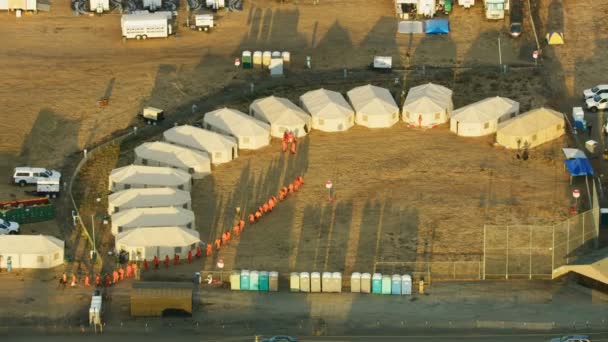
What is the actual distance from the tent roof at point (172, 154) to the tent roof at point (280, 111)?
691 centimetres

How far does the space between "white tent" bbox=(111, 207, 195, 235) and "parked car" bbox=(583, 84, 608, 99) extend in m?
32.0

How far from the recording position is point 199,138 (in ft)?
436

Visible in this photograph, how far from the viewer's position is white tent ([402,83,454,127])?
137000mm

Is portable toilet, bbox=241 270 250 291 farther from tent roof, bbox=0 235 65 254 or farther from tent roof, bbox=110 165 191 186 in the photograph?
tent roof, bbox=110 165 191 186

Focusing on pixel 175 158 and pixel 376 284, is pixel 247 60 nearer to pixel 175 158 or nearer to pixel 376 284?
pixel 175 158

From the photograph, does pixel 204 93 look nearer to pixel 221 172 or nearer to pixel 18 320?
pixel 221 172

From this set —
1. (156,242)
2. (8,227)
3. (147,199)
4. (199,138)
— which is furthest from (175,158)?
(8,227)

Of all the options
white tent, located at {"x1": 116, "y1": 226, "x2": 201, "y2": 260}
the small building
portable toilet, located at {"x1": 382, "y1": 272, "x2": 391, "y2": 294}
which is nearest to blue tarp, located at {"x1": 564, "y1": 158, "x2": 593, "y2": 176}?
the small building

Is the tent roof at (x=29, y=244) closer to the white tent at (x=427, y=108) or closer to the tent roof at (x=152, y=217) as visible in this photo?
the tent roof at (x=152, y=217)

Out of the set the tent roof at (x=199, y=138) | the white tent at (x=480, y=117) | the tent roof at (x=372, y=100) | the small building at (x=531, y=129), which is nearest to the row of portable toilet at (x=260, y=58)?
the tent roof at (x=372, y=100)

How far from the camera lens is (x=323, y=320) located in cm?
11238

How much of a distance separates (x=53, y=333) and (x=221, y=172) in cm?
2335

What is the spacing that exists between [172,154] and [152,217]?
Answer: 989 cm

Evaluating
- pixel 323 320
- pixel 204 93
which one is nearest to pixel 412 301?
pixel 323 320
